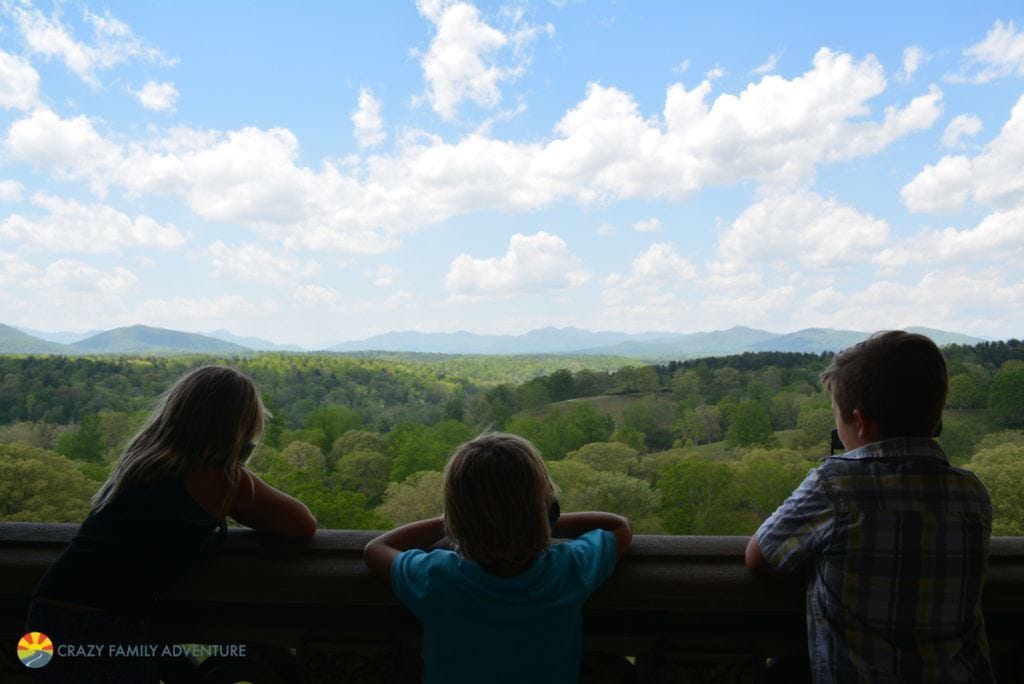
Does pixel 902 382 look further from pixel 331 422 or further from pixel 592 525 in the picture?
pixel 331 422

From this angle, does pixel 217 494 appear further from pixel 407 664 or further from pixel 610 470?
pixel 610 470

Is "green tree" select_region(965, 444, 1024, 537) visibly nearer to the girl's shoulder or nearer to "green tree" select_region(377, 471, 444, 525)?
"green tree" select_region(377, 471, 444, 525)

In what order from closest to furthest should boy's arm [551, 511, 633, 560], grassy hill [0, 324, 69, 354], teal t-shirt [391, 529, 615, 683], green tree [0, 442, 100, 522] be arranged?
teal t-shirt [391, 529, 615, 683], boy's arm [551, 511, 633, 560], green tree [0, 442, 100, 522], grassy hill [0, 324, 69, 354]

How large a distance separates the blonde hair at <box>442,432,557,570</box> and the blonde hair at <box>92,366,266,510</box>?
0.57 metres

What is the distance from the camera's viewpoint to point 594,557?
131 cm

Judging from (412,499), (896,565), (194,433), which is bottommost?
(412,499)

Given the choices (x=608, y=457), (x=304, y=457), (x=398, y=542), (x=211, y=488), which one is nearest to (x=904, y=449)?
(x=398, y=542)

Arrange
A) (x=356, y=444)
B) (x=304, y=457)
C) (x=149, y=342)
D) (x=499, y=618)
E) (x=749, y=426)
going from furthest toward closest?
(x=149, y=342), (x=356, y=444), (x=304, y=457), (x=749, y=426), (x=499, y=618)

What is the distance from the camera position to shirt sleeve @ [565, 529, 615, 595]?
128 cm

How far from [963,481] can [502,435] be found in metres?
0.92

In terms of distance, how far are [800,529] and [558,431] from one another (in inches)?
128

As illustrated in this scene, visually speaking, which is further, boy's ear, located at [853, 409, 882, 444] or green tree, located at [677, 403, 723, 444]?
green tree, located at [677, 403, 723, 444]

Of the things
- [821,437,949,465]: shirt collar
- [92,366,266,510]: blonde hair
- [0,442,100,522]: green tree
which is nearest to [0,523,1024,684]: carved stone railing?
[92,366,266,510]: blonde hair

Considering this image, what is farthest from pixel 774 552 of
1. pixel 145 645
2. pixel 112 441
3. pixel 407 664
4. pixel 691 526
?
pixel 112 441
